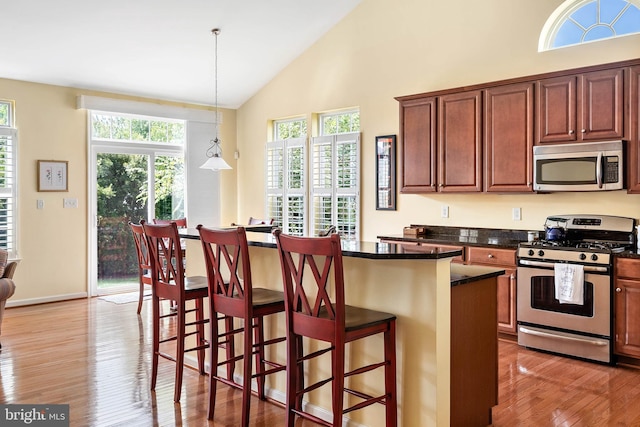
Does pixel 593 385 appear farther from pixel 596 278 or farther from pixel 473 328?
pixel 473 328

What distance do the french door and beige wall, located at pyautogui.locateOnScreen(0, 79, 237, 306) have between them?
0.51ft

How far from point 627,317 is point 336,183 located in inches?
143

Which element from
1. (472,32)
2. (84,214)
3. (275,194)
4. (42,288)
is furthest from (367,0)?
(42,288)

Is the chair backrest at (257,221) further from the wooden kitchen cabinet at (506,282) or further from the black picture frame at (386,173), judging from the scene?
the wooden kitchen cabinet at (506,282)

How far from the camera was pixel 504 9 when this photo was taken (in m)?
5.07

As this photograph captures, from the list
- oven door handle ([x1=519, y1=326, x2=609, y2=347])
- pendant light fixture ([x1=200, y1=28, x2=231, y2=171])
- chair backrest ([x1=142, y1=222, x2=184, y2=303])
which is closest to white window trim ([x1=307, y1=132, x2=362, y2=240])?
pendant light fixture ([x1=200, y1=28, x2=231, y2=171])

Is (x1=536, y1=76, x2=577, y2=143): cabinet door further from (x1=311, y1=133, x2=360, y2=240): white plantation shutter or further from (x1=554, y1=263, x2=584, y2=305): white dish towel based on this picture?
(x1=311, y1=133, x2=360, y2=240): white plantation shutter

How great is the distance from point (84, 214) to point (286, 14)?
351 centimetres

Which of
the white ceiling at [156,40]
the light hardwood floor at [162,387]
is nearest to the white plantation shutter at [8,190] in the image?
the white ceiling at [156,40]

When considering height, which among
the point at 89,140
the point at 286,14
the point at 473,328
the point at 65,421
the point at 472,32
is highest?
the point at 286,14

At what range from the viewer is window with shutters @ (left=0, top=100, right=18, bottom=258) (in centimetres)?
603

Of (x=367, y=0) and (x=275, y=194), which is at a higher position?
(x=367, y=0)

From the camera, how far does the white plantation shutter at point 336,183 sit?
21.2 ft

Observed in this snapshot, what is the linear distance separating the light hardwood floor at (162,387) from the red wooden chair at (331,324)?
0.34 m
